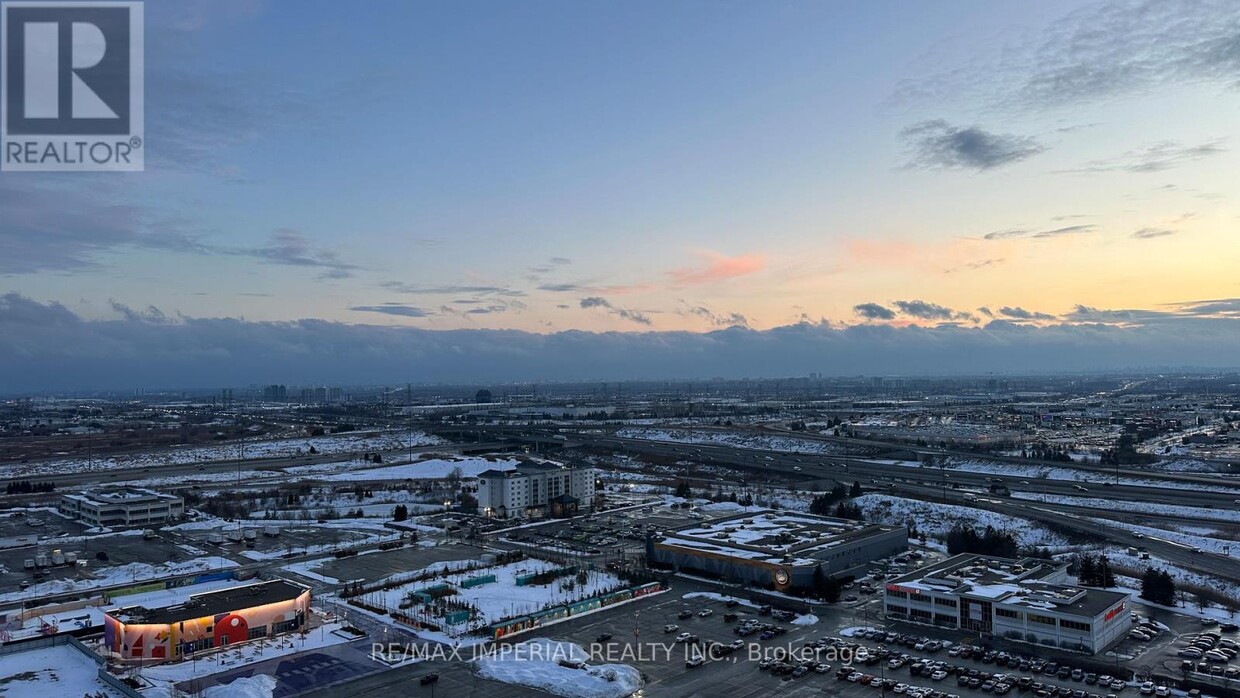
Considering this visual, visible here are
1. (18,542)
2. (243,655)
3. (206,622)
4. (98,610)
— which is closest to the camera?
Answer: (243,655)

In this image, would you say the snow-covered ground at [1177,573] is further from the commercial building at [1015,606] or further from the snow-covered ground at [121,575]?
the snow-covered ground at [121,575]

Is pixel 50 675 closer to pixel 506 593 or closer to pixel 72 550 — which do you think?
pixel 506 593

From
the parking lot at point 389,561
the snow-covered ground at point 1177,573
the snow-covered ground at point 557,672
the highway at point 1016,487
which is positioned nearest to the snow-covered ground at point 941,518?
the highway at point 1016,487

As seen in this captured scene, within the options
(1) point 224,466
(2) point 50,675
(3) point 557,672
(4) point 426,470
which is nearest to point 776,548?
(3) point 557,672

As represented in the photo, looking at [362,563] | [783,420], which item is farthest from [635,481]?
[783,420]

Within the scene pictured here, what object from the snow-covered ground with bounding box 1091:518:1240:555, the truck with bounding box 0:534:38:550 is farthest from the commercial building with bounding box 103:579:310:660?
the snow-covered ground with bounding box 1091:518:1240:555

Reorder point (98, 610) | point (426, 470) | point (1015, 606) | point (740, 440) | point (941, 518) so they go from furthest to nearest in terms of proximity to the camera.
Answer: point (740, 440) → point (426, 470) → point (941, 518) → point (98, 610) → point (1015, 606)

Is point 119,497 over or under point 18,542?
over
